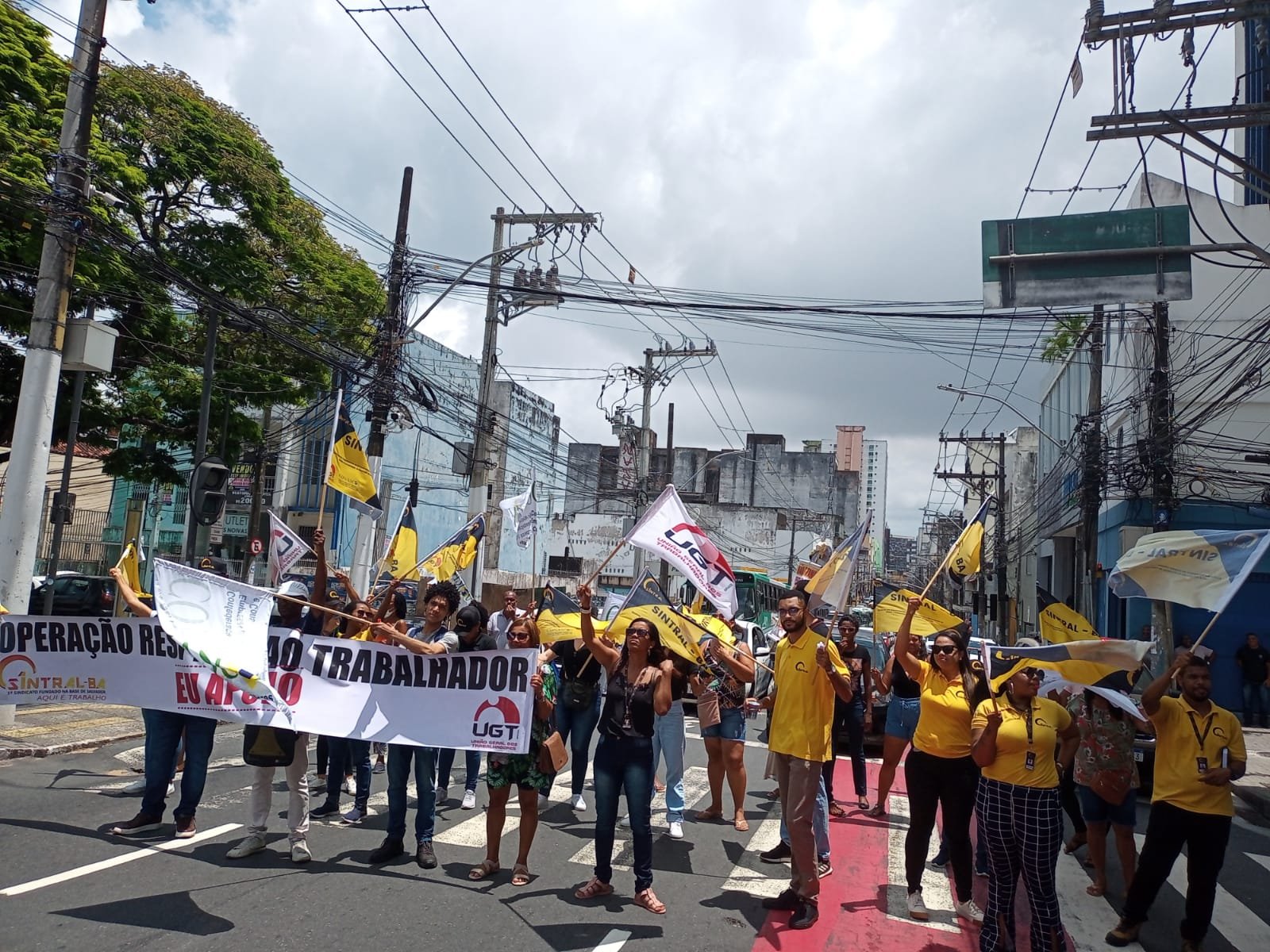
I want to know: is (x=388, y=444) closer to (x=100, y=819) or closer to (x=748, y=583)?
(x=748, y=583)

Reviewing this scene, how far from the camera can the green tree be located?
589 inches

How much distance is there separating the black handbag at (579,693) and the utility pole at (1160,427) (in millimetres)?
13149

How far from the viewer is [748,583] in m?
27.1

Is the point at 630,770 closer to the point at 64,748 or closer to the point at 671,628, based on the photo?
the point at 671,628

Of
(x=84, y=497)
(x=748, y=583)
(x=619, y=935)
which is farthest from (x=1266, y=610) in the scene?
(x=84, y=497)

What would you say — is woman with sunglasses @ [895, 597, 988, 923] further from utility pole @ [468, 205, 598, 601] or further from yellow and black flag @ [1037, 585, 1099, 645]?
utility pole @ [468, 205, 598, 601]

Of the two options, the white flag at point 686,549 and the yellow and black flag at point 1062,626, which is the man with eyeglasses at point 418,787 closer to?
the white flag at point 686,549

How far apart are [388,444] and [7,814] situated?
3073 cm

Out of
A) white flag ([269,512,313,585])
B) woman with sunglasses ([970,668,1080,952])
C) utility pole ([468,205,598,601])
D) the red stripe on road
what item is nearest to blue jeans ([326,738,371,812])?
white flag ([269,512,313,585])

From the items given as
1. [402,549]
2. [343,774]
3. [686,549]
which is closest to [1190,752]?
[686,549]

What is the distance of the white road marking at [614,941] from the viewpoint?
5102 millimetres

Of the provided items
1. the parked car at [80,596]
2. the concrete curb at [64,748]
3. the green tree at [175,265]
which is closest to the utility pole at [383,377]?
the green tree at [175,265]

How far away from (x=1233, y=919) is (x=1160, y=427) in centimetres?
1387

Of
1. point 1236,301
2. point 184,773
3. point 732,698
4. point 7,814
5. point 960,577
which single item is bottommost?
point 7,814
